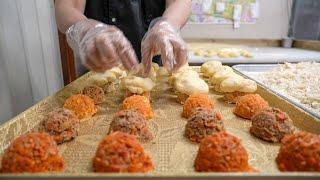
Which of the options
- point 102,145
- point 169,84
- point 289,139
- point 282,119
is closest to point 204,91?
point 169,84

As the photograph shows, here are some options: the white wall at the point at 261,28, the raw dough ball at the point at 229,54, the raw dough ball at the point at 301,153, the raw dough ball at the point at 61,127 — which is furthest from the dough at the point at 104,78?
the white wall at the point at 261,28

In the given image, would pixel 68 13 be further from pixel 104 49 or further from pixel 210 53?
pixel 210 53

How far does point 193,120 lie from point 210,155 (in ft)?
0.91

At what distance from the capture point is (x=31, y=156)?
73 cm

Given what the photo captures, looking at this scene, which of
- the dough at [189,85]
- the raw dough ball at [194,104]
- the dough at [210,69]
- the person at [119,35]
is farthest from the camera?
the dough at [210,69]

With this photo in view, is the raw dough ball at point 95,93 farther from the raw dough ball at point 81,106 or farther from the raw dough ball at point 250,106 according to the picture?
→ the raw dough ball at point 250,106

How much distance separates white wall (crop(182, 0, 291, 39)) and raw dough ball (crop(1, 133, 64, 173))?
107 inches

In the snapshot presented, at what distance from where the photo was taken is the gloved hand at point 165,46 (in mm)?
1172

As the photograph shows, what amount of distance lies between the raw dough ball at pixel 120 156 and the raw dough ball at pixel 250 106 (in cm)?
57

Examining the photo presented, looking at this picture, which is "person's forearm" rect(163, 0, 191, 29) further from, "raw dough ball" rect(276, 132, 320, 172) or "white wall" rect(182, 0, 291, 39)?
"white wall" rect(182, 0, 291, 39)

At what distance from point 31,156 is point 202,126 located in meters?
0.52

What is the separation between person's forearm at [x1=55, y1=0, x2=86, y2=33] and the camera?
1.43 m

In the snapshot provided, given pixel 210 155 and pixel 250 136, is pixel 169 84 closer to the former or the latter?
pixel 250 136

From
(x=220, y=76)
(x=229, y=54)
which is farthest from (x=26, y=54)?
(x=229, y=54)
